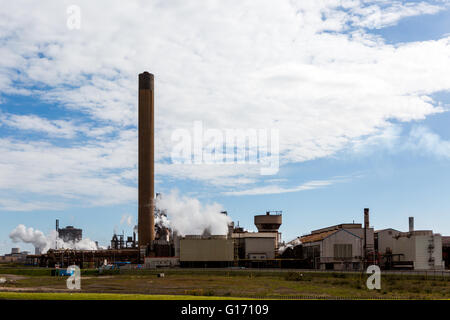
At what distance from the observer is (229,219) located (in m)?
122

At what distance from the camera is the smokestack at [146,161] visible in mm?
116062

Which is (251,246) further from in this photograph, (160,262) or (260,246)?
(160,262)

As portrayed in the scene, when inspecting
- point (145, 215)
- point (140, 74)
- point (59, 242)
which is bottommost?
point (59, 242)

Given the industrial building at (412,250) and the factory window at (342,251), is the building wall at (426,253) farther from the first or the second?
the factory window at (342,251)

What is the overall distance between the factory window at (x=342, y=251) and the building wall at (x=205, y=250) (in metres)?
22.3

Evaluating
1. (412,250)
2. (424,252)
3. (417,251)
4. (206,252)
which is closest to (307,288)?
(417,251)

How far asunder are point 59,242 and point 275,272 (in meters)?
91.9

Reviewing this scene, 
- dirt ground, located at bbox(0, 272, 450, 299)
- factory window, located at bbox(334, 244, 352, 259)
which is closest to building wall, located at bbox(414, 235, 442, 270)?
factory window, located at bbox(334, 244, 352, 259)

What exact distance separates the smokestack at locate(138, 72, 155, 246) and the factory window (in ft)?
142

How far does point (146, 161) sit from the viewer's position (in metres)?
117

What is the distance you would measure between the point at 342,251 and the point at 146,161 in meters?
49.1
